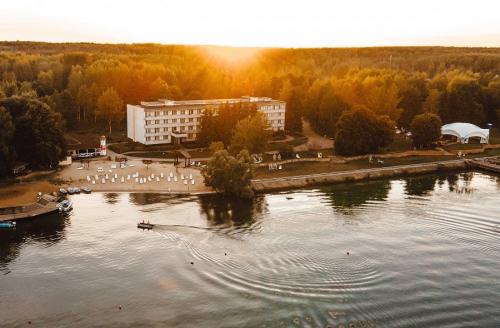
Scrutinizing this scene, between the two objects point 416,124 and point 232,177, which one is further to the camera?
point 416,124

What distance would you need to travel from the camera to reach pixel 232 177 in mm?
Result: 53500

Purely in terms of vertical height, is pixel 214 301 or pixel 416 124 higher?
pixel 416 124

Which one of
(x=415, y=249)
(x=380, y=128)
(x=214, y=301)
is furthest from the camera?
(x=380, y=128)

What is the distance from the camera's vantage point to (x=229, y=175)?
53.3 meters

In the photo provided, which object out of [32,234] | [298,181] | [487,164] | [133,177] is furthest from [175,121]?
[487,164]

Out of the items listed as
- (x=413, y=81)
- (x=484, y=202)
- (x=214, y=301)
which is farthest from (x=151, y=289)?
(x=413, y=81)

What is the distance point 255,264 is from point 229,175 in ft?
58.1

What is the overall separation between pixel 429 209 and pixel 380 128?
23984 millimetres

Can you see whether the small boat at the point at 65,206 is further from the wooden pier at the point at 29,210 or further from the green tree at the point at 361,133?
the green tree at the point at 361,133

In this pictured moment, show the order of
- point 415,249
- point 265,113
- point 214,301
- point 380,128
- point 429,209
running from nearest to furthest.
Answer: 1. point 214,301
2. point 415,249
3. point 429,209
4. point 380,128
5. point 265,113

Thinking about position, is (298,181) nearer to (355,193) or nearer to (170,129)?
(355,193)

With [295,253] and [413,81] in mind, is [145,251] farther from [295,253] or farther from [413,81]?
[413,81]

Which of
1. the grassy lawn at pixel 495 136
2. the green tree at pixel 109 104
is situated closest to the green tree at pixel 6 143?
the green tree at pixel 109 104

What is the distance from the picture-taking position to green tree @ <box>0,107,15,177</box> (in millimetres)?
55781
